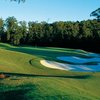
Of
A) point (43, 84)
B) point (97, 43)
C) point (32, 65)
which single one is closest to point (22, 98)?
point (43, 84)

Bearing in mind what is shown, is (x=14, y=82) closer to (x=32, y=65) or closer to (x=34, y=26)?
Result: (x=32, y=65)

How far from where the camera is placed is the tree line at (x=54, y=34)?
87.2 metres

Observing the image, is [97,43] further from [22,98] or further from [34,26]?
[22,98]

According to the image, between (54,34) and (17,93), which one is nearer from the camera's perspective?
(17,93)

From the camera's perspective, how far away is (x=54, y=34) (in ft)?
308

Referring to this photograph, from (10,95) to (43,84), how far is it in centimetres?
210

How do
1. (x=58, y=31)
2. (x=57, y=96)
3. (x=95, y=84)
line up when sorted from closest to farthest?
(x=57, y=96) < (x=95, y=84) < (x=58, y=31)

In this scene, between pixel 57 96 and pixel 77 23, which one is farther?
pixel 77 23

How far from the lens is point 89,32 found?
8862 cm

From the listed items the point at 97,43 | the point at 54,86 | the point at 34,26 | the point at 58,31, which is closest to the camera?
the point at 54,86

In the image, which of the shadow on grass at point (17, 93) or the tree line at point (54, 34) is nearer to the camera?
the shadow on grass at point (17, 93)

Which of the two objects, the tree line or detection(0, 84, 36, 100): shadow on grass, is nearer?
detection(0, 84, 36, 100): shadow on grass

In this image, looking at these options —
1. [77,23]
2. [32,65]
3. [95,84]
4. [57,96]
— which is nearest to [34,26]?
[77,23]

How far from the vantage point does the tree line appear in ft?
286
